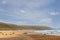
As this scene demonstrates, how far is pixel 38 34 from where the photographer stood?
444 cm

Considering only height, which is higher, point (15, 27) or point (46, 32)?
point (15, 27)

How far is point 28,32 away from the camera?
449cm

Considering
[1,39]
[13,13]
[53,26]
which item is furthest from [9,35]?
[53,26]

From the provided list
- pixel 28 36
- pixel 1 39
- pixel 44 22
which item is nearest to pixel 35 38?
pixel 28 36

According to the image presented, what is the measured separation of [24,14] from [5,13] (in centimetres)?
54

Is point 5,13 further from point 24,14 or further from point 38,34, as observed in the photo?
point 38,34

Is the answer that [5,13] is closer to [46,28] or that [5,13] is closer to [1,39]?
[1,39]

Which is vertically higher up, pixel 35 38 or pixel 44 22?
pixel 44 22

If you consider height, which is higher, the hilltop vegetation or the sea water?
the hilltop vegetation

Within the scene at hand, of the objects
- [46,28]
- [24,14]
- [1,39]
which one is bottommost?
[1,39]

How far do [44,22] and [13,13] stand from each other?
3.06ft

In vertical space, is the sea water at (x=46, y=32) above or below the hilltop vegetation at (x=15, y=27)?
below

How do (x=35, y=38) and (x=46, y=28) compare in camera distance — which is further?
(x=46, y=28)

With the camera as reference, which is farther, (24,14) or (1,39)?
(24,14)
